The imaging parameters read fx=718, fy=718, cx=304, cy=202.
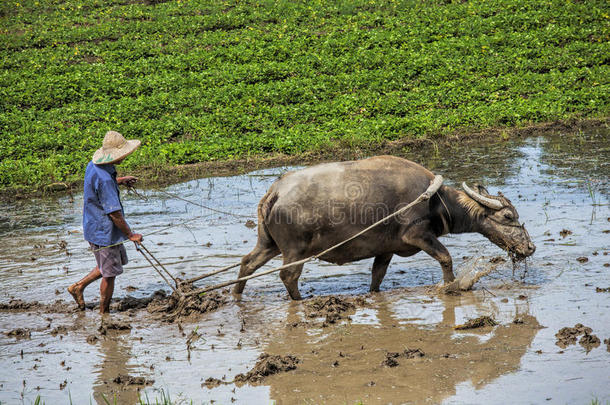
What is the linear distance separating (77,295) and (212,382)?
2500mm

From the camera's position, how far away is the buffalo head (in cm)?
717

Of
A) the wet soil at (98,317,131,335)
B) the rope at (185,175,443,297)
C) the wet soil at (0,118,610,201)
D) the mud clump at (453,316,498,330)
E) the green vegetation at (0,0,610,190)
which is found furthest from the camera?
the green vegetation at (0,0,610,190)

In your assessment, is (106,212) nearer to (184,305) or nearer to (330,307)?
(184,305)

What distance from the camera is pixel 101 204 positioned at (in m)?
6.78

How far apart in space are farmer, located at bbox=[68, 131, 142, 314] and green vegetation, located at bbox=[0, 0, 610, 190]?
5741mm

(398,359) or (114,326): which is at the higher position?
(398,359)

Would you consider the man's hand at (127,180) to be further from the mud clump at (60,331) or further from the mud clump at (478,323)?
the mud clump at (478,323)

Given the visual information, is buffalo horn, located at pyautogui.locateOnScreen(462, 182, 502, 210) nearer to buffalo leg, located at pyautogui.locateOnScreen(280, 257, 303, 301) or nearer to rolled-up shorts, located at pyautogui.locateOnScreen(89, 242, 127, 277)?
buffalo leg, located at pyautogui.locateOnScreen(280, 257, 303, 301)

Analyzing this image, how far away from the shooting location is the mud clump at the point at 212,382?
5.09 meters

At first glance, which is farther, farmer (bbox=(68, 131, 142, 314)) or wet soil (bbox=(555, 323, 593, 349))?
farmer (bbox=(68, 131, 142, 314))

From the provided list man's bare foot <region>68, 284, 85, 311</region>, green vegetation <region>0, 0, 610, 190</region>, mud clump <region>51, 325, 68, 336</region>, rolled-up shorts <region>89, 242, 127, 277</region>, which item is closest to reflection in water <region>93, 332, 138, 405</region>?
mud clump <region>51, 325, 68, 336</region>

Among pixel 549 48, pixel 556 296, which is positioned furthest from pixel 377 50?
pixel 556 296

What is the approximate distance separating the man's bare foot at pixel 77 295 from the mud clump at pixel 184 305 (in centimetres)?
64

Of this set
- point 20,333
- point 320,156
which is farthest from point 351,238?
point 320,156
